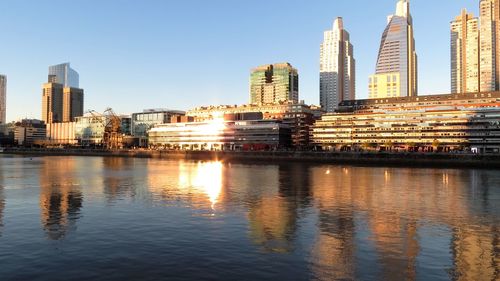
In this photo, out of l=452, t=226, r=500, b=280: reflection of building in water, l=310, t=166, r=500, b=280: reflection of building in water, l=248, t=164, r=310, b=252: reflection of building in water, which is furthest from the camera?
l=248, t=164, r=310, b=252: reflection of building in water

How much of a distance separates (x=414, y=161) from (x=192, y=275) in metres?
132

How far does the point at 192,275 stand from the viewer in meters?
20.5

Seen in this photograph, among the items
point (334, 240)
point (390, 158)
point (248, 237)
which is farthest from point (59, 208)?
point (390, 158)

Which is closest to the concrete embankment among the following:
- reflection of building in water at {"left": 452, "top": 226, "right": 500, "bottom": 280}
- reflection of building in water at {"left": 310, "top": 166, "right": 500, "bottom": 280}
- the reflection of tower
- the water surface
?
reflection of building in water at {"left": 310, "top": 166, "right": 500, "bottom": 280}

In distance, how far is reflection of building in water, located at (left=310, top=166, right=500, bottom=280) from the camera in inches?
851

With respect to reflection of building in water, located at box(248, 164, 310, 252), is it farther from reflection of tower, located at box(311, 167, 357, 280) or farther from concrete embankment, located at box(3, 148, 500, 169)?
concrete embankment, located at box(3, 148, 500, 169)

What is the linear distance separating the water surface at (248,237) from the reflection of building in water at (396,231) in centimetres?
7

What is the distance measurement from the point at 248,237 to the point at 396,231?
11192 mm

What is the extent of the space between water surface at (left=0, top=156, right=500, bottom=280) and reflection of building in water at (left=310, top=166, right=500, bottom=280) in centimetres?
7

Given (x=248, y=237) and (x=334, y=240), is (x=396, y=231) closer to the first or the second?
(x=334, y=240)

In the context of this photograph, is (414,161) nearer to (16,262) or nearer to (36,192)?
(36,192)

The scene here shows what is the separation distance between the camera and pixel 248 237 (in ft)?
93.3

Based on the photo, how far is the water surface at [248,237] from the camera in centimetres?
2117

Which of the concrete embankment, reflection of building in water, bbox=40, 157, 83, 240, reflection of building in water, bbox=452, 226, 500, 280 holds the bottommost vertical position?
reflection of building in water, bbox=452, 226, 500, 280
